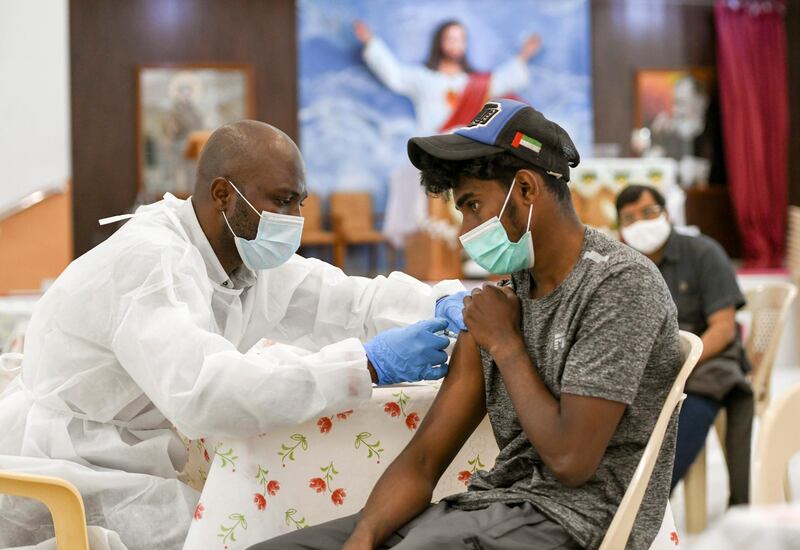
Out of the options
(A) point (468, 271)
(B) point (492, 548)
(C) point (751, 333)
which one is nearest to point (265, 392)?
(B) point (492, 548)

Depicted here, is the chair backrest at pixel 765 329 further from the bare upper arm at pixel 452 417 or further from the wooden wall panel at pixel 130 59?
the wooden wall panel at pixel 130 59

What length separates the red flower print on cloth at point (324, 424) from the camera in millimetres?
1772

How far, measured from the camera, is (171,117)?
32.8 feet

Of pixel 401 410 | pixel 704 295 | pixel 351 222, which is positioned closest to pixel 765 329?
pixel 704 295

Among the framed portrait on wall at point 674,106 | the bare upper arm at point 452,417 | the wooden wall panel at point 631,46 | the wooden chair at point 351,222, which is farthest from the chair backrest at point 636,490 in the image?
the framed portrait on wall at point 674,106

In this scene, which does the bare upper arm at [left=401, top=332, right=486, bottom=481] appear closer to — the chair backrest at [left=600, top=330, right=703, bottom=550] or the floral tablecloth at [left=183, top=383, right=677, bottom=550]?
the floral tablecloth at [left=183, top=383, right=677, bottom=550]

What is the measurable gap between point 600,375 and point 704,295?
2096 millimetres

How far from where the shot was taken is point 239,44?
33.2ft

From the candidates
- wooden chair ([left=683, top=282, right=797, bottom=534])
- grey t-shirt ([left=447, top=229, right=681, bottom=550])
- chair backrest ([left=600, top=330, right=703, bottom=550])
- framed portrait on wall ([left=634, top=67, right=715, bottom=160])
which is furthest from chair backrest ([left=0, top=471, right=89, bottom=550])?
framed portrait on wall ([left=634, top=67, right=715, bottom=160])

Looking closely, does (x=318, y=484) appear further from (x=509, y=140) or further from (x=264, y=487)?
(x=509, y=140)

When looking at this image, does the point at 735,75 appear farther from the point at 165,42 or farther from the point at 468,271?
the point at 165,42

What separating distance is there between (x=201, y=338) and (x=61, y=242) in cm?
678

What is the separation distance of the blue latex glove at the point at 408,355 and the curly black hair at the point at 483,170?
0.29 meters

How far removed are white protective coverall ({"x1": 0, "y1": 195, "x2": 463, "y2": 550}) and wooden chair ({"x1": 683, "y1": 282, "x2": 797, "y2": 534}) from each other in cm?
197
